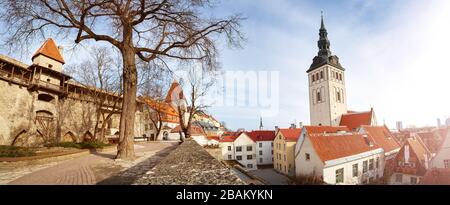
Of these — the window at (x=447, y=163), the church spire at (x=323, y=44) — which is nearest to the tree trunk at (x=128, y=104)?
the window at (x=447, y=163)

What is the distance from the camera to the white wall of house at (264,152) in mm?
28906

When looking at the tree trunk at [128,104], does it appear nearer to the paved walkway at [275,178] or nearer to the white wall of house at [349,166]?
the white wall of house at [349,166]

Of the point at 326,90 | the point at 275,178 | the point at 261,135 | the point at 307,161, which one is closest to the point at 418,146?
the point at 307,161

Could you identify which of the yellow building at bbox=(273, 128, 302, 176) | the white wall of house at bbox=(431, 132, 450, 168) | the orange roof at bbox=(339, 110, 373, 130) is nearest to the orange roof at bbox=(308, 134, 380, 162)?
the white wall of house at bbox=(431, 132, 450, 168)

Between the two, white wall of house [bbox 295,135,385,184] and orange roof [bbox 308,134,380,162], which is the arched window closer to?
white wall of house [bbox 295,135,385,184]

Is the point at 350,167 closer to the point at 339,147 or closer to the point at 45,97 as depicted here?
the point at 339,147

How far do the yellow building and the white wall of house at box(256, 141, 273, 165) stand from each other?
129 inches

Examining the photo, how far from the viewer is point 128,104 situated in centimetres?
618

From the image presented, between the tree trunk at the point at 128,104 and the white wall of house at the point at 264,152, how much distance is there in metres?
24.9

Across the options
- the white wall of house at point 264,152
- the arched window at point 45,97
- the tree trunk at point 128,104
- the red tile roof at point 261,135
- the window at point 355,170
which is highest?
the arched window at point 45,97

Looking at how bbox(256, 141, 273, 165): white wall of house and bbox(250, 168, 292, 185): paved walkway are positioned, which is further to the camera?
bbox(256, 141, 273, 165): white wall of house

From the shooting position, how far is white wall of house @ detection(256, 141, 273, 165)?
28906 millimetres

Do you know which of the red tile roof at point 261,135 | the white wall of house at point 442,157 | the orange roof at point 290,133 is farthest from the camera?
the red tile roof at point 261,135

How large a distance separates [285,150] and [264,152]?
674 cm
